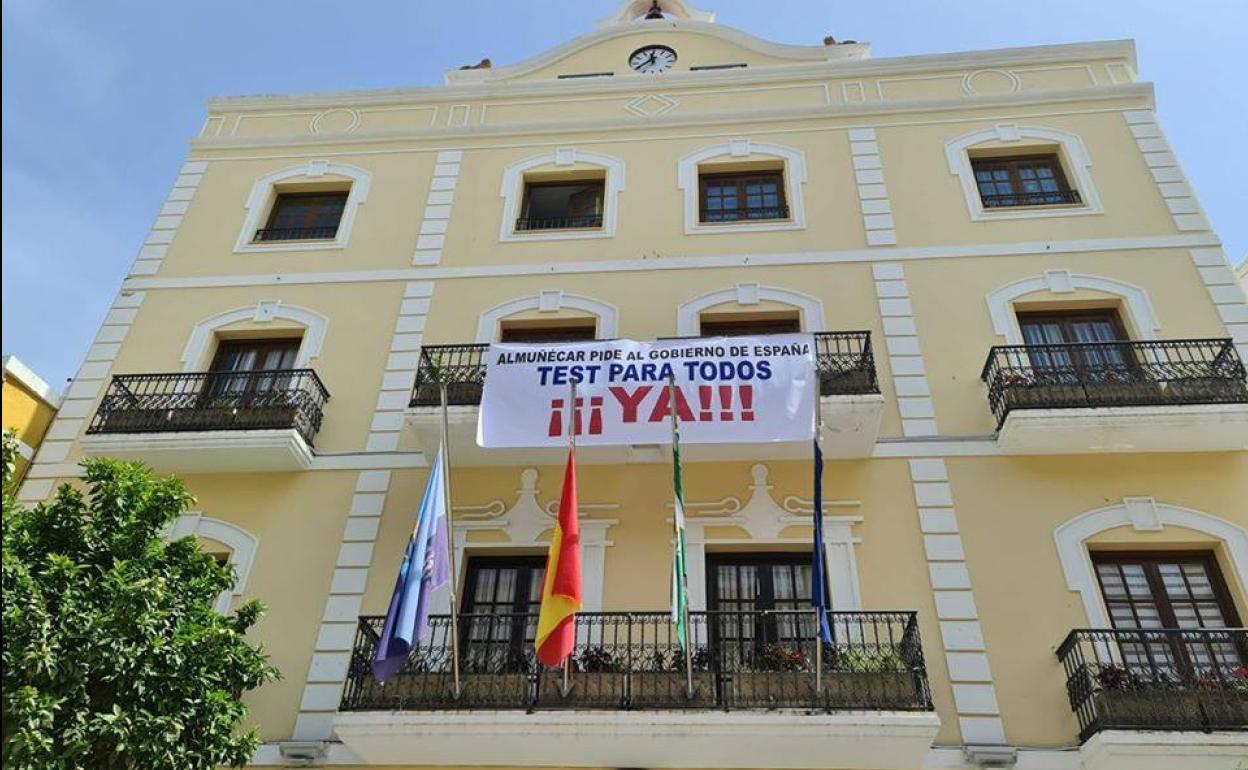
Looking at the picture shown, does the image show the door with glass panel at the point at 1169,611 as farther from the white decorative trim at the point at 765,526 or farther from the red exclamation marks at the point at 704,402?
the red exclamation marks at the point at 704,402

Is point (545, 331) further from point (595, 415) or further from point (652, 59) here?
point (652, 59)

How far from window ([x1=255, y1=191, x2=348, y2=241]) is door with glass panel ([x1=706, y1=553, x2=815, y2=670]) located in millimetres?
7733

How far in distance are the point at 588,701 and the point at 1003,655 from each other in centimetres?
396

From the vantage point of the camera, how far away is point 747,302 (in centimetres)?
1194

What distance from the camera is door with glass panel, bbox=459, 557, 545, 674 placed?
30.1ft

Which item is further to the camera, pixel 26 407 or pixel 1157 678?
pixel 26 407

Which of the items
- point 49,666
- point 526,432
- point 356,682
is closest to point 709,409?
point 526,432

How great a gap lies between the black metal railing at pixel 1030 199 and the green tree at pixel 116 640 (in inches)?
414

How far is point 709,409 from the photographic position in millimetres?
9898

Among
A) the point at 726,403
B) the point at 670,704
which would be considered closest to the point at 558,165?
the point at 726,403

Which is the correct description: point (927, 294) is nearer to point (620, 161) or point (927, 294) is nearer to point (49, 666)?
point (620, 161)

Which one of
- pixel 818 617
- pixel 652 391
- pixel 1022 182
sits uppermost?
pixel 1022 182

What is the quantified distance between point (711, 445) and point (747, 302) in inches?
100

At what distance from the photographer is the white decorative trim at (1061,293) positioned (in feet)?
36.5
